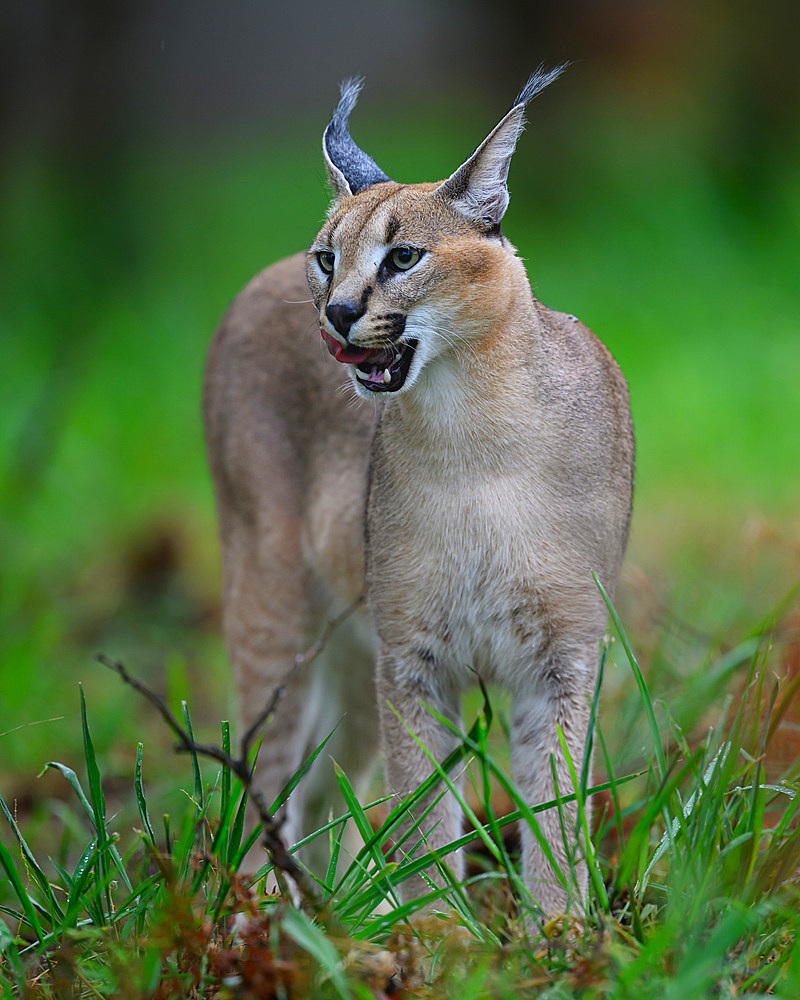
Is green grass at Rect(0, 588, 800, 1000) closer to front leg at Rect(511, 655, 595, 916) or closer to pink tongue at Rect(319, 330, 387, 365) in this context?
front leg at Rect(511, 655, 595, 916)

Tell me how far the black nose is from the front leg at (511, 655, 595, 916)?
986 millimetres

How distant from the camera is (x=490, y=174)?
2.67 m

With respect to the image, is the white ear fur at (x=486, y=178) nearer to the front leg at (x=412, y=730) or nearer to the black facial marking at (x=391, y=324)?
the black facial marking at (x=391, y=324)

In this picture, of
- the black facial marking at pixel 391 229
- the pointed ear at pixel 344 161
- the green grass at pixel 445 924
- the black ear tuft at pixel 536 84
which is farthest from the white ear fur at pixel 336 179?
the green grass at pixel 445 924

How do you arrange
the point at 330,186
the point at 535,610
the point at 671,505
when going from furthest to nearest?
the point at 671,505, the point at 330,186, the point at 535,610

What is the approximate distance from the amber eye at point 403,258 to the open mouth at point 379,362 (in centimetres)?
17

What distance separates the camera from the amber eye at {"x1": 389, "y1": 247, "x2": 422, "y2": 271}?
2592mm

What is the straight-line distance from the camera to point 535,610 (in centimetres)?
283

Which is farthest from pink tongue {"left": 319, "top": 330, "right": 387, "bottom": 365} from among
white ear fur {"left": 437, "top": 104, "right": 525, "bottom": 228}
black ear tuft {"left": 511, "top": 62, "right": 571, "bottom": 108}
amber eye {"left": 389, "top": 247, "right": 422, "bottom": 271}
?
black ear tuft {"left": 511, "top": 62, "right": 571, "bottom": 108}

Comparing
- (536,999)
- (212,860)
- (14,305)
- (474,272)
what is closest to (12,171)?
(14,305)

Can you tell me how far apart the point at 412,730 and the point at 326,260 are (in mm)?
1171

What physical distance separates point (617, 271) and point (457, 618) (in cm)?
720

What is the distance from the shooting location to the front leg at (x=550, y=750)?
278cm

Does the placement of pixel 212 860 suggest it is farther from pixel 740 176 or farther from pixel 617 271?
pixel 740 176
